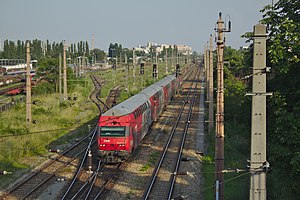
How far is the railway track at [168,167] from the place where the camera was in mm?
16625

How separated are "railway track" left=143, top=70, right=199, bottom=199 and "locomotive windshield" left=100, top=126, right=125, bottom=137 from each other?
8.26ft

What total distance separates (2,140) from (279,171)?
57.1 feet

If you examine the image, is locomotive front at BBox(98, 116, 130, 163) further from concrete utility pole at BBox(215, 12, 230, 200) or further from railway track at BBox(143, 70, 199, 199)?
concrete utility pole at BBox(215, 12, 230, 200)

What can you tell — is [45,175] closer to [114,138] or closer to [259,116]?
[114,138]

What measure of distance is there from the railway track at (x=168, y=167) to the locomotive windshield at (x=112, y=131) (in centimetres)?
252

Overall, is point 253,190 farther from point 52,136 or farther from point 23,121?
point 23,121

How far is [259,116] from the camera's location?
7988 millimetres

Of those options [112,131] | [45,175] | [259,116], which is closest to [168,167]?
[112,131]

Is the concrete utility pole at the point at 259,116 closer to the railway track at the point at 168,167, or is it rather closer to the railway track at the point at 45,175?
the railway track at the point at 168,167

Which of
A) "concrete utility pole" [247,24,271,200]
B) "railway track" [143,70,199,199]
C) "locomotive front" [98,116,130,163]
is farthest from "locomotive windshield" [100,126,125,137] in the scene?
"concrete utility pole" [247,24,271,200]

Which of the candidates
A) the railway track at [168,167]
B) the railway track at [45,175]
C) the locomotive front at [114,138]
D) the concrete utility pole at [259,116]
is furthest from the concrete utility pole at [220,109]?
the railway track at [45,175]

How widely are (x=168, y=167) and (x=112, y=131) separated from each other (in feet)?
11.5

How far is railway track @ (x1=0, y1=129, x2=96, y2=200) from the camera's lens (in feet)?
54.1

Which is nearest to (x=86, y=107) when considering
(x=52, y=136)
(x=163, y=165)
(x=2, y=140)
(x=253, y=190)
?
(x=52, y=136)
